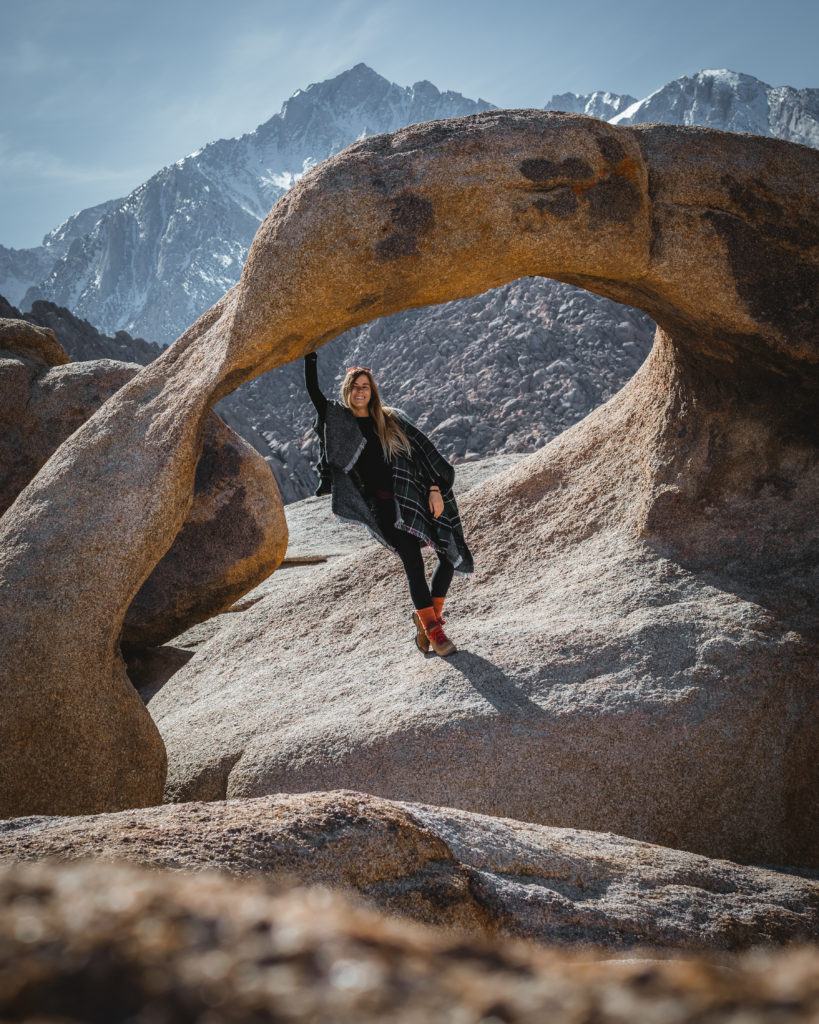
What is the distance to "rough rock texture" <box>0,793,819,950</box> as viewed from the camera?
74.0 inches

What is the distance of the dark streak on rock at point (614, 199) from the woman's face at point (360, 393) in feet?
4.98

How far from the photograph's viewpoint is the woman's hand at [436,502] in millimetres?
4578

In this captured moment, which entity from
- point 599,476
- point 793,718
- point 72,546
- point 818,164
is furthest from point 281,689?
point 818,164

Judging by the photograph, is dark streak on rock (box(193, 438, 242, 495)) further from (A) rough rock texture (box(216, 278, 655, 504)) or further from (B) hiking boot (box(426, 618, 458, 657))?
(A) rough rock texture (box(216, 278, 655, 504))

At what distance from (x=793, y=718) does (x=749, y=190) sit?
276 cm

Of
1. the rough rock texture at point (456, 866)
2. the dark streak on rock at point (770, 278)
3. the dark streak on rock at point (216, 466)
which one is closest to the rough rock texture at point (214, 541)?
the dark streak on rock at point (216, 466)

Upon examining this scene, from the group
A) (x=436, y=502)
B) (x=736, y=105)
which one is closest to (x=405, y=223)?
(x=436, y=502)

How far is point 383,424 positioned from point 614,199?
68.2 inches

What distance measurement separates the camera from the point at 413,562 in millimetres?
4492

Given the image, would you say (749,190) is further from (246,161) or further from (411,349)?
(246,161)

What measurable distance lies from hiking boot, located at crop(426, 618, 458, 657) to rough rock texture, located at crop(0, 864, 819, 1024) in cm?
393

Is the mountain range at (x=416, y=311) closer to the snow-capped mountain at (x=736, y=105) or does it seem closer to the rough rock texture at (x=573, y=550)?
the snow-capped mountain at (x=736, y=105)

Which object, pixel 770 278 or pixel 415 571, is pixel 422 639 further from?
pixel 770 278

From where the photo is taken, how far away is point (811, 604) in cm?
384
